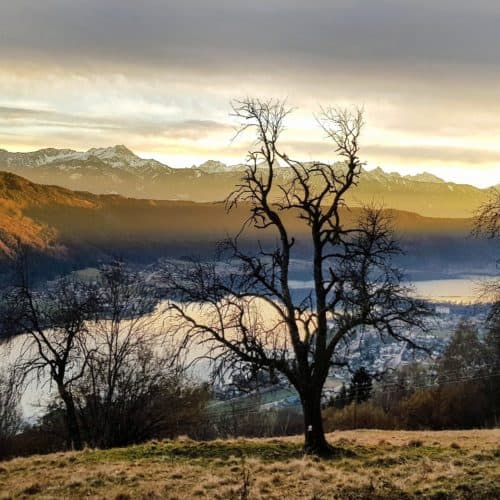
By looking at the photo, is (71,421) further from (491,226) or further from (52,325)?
(491,226)

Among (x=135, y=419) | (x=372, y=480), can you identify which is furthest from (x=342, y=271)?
(x=135, y=419)

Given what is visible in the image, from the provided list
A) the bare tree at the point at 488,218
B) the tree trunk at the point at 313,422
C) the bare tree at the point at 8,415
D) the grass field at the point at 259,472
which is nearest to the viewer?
the grass field at the point at 259,472

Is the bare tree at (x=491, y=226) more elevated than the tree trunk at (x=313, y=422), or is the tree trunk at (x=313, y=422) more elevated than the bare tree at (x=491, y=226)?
the bare tree at (x=491, y=226)

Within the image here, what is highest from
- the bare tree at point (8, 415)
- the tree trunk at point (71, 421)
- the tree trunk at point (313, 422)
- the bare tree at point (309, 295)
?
the bare tree at point (309, 295)

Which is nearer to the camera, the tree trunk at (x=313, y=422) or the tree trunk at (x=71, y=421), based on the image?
the tree trunk at (x=313, y=422)

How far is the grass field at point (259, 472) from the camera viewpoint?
458 inches

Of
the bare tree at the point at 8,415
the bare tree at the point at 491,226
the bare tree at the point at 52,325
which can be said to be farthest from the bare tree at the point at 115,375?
the bare tree at the point at 8,415

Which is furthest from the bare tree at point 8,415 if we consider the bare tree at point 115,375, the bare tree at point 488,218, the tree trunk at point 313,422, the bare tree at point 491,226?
the bare tree at point 488,218

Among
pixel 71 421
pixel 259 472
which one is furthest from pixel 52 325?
pixel 259 472

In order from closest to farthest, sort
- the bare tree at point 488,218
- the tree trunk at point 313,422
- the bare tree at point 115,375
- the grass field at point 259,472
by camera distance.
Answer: the grass field at point 259,472
the bare tree at point 488,218
the tree trunk at point 313,422
the bare tree at point 115,375

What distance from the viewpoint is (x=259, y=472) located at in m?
14.2

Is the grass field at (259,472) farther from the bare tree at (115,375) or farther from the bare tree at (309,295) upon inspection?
the bare tree at (115,375)

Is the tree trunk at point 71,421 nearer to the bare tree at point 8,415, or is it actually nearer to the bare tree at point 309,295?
the bare tree at point 309,295

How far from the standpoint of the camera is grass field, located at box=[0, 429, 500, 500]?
11.6 metres
